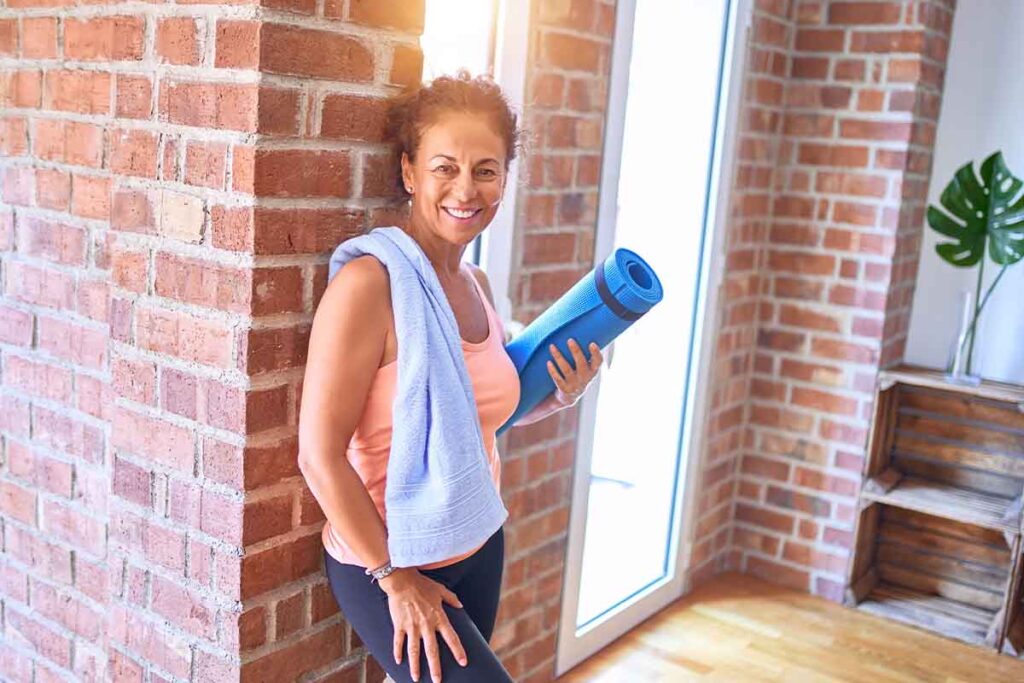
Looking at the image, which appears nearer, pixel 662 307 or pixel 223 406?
pixel 223 406

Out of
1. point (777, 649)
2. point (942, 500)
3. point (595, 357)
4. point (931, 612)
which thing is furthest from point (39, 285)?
point (931, 612)

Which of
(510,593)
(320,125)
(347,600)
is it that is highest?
(320,125)

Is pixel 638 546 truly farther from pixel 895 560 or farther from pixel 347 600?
pixel 347 600

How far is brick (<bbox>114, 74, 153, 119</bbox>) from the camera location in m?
1.52

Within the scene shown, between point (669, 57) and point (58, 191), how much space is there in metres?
2.00

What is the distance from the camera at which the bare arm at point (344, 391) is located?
4.55ft

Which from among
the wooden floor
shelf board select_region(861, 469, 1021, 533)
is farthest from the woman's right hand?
shelf board select_region(861, 469, 1021, 533)

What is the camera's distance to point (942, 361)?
11.5 ft

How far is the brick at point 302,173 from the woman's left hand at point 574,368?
457mm

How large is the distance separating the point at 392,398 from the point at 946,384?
7.86 ft

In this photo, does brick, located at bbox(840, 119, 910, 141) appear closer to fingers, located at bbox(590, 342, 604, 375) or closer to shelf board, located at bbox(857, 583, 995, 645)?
shelf board, located at bbox(857, 583, 995, 645)

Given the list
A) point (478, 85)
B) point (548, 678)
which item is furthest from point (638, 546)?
point (478, 85)

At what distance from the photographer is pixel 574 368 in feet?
5.71

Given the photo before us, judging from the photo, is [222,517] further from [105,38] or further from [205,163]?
[105,38]
